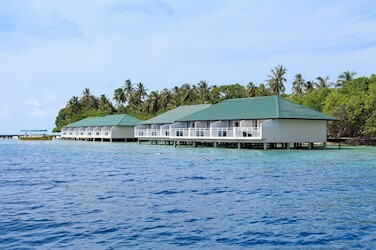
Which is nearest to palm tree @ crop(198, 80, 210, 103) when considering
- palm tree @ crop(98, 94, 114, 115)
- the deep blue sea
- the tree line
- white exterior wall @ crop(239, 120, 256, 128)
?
the tree line

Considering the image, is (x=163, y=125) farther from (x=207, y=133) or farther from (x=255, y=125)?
(x=255, y=125)

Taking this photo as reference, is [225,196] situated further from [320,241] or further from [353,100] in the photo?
[353,100]

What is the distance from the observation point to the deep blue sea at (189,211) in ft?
29.9

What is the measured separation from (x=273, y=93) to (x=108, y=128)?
26.9 meters

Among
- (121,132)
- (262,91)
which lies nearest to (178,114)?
(121,132)

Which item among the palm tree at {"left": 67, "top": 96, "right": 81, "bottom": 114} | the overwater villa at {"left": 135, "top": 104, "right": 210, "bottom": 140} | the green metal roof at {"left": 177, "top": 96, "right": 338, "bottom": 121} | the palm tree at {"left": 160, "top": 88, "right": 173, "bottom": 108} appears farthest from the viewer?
the palm tree at {"left": 67, "top": 96, "right": 81, "bottom": 114}

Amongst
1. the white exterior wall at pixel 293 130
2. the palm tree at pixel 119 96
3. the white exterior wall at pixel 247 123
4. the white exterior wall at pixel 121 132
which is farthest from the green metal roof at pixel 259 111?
the palm tree at pixel 119 96

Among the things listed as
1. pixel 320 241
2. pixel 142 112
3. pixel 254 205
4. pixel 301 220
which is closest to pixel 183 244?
pixel 320 241

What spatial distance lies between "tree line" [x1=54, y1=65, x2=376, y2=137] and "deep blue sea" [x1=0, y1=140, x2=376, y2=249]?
3109 cm

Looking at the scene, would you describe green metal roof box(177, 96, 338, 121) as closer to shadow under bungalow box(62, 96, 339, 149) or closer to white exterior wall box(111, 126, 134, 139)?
shadow under bungalow box(62, 96, 339, 149)

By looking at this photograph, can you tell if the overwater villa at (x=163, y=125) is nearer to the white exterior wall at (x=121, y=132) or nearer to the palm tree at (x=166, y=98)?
the white exterior wall at (x=121, y=132)

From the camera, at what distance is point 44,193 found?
49.2 feet

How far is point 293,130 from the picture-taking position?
39188 millimetres

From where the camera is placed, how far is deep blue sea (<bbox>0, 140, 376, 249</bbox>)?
912 cm
